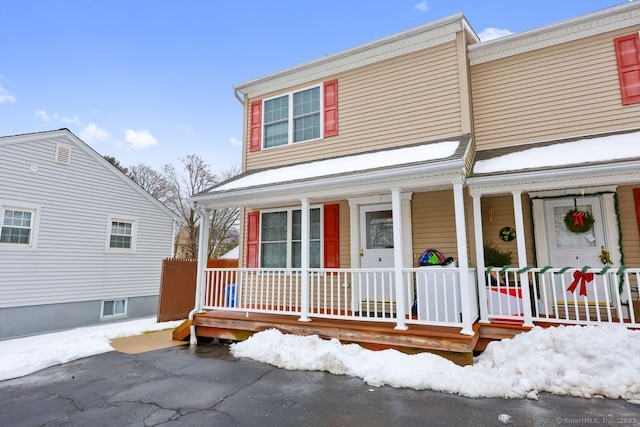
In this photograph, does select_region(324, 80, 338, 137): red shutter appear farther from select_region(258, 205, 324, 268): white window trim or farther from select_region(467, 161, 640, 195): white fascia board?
select_region(467, 161, 640, 195): white fascia board

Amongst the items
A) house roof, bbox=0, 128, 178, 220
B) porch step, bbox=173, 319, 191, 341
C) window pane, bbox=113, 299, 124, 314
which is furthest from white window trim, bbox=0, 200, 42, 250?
porch step, bbox=173, 319, 191, 341

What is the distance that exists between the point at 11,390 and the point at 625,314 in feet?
28.1

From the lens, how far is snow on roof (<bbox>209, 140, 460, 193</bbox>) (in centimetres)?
541

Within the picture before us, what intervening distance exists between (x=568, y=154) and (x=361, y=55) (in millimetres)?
4577

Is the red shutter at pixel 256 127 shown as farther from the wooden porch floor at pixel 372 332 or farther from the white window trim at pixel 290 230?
the wooden porch floor at pixel 372 332

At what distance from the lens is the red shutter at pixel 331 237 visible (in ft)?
23.2

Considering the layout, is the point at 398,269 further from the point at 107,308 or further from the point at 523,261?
the point at 107,308

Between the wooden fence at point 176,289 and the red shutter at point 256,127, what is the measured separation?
417 centimetres

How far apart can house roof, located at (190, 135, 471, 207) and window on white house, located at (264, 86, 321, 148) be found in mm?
976

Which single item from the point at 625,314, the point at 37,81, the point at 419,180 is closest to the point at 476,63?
the point at 419,180

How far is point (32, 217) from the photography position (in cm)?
925

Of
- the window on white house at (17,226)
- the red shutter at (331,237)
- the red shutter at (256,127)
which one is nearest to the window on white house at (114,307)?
the window on white house at (17,226)

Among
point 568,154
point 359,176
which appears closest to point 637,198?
point 568,154

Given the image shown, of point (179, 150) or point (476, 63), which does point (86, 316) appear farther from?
point (179, 150)
